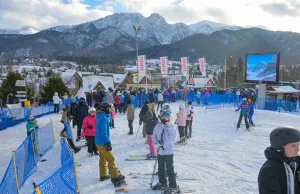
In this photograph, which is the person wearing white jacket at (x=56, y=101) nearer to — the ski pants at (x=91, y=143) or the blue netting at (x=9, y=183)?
the ski pants at (x=91, y=143)

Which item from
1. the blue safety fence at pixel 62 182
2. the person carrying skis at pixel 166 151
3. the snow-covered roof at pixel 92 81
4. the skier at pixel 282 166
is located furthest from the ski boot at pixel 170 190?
the snow-covered roof at pixel 92 81

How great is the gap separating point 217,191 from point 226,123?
1067 centimetres

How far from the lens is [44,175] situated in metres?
7.57

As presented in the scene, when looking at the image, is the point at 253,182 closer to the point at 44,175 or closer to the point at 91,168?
the point at 91,168

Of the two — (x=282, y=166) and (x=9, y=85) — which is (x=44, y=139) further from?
(x=9, y=85)

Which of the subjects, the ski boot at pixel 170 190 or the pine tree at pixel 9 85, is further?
the pine tree at pixel 9 85

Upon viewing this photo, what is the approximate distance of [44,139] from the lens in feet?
34.6

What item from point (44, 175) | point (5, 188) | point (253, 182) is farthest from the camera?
point (44, 175)

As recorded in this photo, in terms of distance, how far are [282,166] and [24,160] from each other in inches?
268

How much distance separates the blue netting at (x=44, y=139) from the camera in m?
9.66

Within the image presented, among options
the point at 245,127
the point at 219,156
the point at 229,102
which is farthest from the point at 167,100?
the point at 219,156

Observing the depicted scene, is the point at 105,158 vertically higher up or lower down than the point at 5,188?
higher up

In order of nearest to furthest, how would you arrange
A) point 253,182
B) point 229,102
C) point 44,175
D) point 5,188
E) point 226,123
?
point 5,188
point 253,182
point 44,175
point 226,123
point 229,102

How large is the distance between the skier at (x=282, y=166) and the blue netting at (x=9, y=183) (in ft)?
16.8
